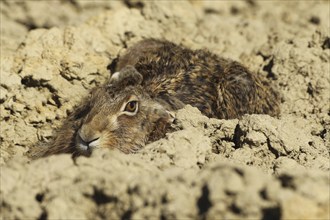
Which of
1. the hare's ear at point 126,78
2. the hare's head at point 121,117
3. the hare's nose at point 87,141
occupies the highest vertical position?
the hare's ear at point 126,78

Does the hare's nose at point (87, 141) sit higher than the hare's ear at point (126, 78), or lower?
lower

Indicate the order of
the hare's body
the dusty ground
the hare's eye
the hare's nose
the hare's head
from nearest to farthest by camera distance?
the dusty ground
the hare's nose
the hare's head
the hare's body
the hare's eye

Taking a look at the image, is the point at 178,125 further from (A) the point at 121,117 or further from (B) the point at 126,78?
(B) the point at 126,78

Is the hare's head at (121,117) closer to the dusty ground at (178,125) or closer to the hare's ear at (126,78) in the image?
the hare's ear at (126,78)

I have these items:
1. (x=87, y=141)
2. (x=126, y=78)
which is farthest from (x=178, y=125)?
(x=126, y=78)

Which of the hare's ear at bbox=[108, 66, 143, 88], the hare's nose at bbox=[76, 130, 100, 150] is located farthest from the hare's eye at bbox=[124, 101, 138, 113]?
the hare's nose at bbox=[76, 130, 100, 150]

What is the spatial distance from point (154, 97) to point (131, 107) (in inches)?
17.5

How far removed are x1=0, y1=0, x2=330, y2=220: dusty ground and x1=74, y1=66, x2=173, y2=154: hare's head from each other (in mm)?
610

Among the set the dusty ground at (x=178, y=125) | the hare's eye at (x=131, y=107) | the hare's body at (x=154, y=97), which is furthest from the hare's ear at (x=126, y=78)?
the dusty ground at (x=178, y=125)

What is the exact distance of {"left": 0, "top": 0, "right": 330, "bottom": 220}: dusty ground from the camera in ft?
14.0

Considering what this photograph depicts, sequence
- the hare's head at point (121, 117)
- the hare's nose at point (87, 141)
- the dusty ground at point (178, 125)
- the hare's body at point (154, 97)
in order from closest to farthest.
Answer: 1. the dusty ground at point (178, 125)
2. the hare's nose at point (87, 141)
3. the hare's head at point (121, 117)
4. the hare's body at point (154, 97)

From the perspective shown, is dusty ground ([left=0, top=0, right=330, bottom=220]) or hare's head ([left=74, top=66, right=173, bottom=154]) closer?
dusty ground ([left=0, top=0, right=330, bottom=220])

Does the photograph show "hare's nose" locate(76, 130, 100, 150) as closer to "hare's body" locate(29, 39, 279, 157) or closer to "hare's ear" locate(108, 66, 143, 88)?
"hare's body" locate(29, 39, 279, 157)

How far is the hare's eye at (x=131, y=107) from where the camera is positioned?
23.0ft
